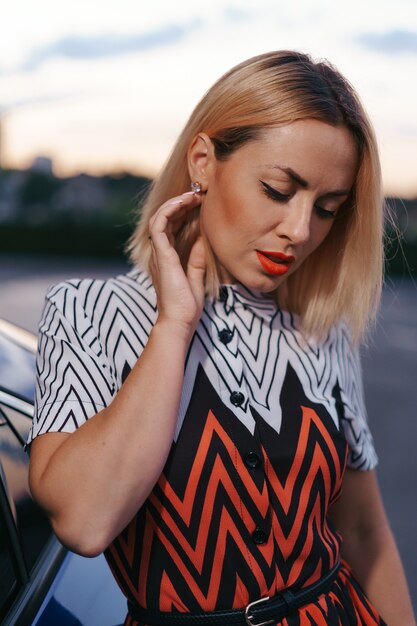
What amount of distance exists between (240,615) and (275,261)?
72 centimetres

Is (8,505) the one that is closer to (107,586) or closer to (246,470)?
(107,586)

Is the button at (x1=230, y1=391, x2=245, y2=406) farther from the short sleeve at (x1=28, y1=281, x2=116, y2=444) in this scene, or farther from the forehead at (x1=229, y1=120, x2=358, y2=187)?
the forehead at (x1=229, y1=120, x2=358, y2=187)

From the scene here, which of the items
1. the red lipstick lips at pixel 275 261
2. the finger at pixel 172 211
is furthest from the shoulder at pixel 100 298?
the red lipstick lips at pixel 275 261

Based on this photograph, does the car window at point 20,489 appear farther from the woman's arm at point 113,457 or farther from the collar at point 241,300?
the collar at point 241,300

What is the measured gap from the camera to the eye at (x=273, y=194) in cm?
170

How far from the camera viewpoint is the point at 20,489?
1.84m

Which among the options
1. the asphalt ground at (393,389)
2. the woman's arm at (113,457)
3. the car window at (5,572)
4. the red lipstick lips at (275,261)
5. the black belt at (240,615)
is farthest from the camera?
the asphalt ground at (393,389)

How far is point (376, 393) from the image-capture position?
29.3 ft

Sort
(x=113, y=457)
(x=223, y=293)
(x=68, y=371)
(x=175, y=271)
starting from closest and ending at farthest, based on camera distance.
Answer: (x=113, y=457) → (x=68, y=371) → (x=175, y=271) → (x=223, y=293)

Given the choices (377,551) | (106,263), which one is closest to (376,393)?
(377,551)

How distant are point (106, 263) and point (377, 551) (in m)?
25.5

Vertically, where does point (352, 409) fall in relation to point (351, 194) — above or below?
below

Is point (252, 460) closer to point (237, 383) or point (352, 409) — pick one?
point (237, 383)

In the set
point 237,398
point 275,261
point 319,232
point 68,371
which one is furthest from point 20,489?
point 319,232
